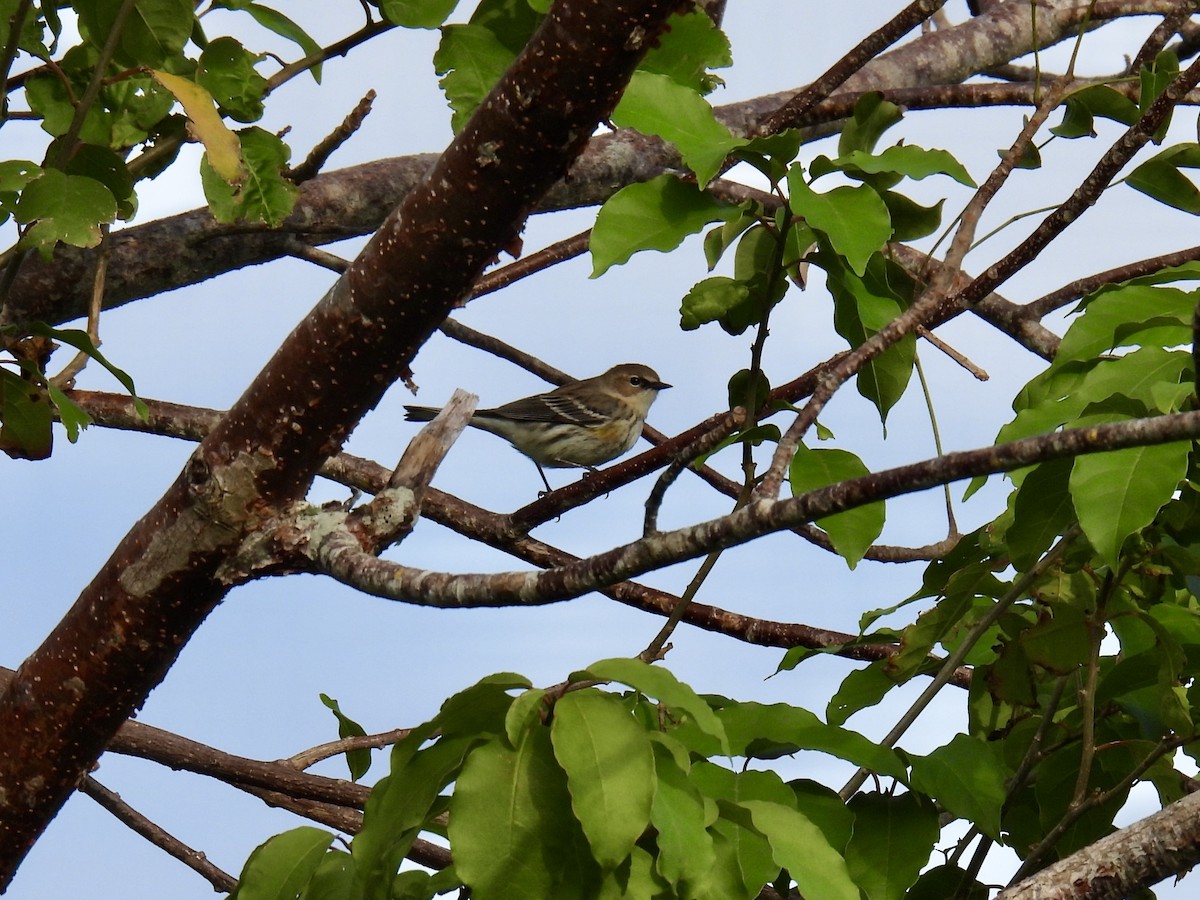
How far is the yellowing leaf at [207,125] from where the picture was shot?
10.3 ft

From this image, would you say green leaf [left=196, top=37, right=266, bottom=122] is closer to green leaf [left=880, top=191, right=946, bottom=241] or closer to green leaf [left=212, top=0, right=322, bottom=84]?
green leaf [left=212, top=0, right=322, bottom=84]

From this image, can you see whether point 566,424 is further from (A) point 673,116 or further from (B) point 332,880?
(B) point 332,880

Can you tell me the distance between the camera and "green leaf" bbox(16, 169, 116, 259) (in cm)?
323

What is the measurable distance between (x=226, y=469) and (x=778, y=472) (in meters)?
1.42

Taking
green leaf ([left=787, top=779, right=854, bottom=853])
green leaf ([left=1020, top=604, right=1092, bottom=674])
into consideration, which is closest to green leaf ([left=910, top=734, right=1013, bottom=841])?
green leaf ([left=787, top=779, right=854, bottom=853])

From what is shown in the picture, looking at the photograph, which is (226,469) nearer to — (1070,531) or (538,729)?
(538,729)

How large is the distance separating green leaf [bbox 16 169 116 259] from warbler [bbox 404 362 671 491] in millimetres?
7493

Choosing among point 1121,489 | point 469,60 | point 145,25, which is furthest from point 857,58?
point 145,25

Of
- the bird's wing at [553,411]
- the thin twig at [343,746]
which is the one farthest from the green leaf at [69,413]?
the bird's wing at [553,411]

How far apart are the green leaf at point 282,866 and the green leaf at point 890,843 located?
1.05 m

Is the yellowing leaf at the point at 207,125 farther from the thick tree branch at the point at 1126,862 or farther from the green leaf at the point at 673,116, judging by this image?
the thick tree branch at the point at 1126,862

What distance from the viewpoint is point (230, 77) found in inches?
147

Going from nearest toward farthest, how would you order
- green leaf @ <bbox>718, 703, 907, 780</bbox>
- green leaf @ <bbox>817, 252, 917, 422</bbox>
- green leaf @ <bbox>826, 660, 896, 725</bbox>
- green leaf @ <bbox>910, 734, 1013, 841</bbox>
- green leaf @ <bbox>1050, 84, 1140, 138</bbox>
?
green leaf @ <bbox>718, 703, 907, 780</bbox> < green leaf @ <bbox>910, 734, 1013, 841</bbox> < green leaf @ <bbox>817, 252, 917, 422</bbox> < green leaf @ <bbox>826, 660, 896, 725</bbox> < green leaf @ <bbox>1050, 84, 1140, 138</bbox>

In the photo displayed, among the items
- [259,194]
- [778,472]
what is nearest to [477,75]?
[259,194]
